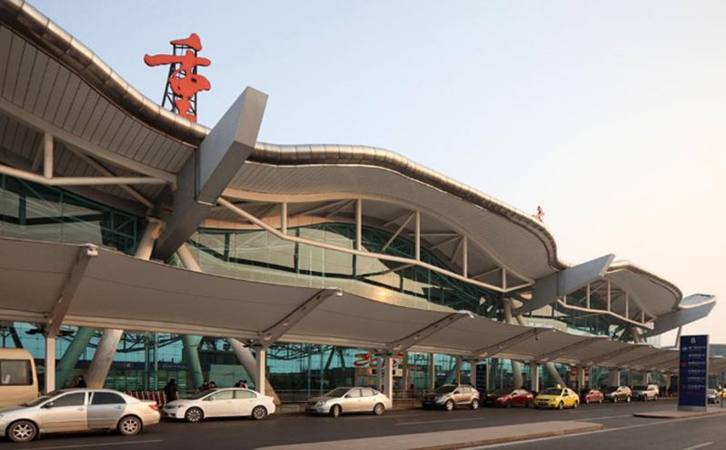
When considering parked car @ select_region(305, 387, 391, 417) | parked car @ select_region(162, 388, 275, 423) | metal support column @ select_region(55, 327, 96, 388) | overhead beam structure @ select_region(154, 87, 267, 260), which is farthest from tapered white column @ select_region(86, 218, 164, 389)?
parked car @ select_region(305, 387, 391, 417)

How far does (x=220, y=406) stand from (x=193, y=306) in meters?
3.74

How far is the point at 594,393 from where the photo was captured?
173ft

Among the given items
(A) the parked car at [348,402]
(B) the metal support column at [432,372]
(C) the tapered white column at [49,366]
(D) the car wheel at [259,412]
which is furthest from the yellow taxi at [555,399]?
(C) the tapered white column at [49,366]

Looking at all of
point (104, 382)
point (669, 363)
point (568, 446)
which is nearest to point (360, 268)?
point (104, 382)

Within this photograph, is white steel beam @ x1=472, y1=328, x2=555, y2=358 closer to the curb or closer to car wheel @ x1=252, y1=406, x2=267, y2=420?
the curb

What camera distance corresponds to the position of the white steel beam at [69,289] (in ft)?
65.6

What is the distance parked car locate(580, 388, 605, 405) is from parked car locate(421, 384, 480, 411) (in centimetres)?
1615

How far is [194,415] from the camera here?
25.0 m

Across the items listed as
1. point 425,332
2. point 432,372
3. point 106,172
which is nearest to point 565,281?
point 432,372

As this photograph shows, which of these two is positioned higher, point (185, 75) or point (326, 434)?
point (185, 75)

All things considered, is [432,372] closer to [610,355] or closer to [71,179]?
[610,355]

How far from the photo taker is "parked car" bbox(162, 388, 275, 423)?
24922 millimetres

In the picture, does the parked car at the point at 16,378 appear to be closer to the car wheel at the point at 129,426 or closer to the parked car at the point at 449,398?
the car wheel at the point at 129,426

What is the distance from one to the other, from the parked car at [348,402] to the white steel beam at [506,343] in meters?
12.5
